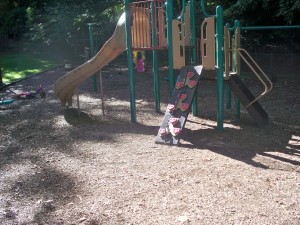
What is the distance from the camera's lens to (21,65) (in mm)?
16906

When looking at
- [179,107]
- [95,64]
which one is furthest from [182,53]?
[95,64]

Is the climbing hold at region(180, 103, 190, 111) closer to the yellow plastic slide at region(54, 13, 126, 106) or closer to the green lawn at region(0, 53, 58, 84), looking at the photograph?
the yellow plastic slide at region(54, 13, 126, 106)

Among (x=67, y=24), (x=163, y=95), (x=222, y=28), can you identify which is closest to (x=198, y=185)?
(x=222, y=28)

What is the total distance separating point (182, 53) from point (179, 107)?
Answer: 39.5 inches

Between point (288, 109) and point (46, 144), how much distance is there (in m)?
4.56

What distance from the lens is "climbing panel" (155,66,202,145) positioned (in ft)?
18.9

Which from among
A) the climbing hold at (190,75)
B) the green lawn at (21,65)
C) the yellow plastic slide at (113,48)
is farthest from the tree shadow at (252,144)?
the green lawn at (21,65)

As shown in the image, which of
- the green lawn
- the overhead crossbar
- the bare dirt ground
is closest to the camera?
the bare dirt ground

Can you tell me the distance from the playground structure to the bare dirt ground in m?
0.32

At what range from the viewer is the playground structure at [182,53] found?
5.93 metres

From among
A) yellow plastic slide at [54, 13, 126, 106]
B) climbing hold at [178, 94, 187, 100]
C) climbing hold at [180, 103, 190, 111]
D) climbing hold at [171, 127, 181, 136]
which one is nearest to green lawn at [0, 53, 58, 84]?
yellow plastic slide at [54, 13, 126, 106]

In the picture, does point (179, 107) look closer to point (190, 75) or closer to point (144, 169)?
point (190, 75)

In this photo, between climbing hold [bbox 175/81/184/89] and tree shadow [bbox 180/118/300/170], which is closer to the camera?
tree shadow [bbox 180/118/300/170]

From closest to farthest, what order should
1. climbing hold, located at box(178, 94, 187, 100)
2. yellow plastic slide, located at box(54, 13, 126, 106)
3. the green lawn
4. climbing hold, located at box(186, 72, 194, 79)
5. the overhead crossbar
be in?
1. climbing hold, located at box(178, 94, 187, 100)
2. climbing hold, located at box(186, 72, 194, 79)
3. the overhead crossbar
4. yellow plastic slide, located at box(54, 13, 126, 106)
5. the green lawn
